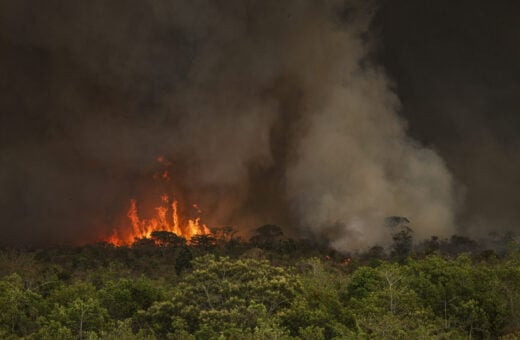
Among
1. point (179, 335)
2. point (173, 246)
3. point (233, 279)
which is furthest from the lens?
point (173, 246)

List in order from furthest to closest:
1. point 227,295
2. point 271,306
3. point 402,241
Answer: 1. point 402,241
2. point 271,306
3. point 227,295

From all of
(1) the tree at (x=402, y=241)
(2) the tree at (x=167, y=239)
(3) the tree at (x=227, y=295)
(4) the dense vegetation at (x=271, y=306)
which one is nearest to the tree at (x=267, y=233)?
(2) the tree at (x=167, y=239)

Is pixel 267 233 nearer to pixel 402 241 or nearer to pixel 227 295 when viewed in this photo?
pixel 402 241

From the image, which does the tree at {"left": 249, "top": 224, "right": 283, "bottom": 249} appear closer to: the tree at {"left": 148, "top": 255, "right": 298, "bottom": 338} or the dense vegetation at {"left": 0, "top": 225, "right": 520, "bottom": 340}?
the dense vegetation at {"left": 0, "top": 225, "right": 520, "bottom": 340}

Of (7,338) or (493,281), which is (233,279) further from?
(493,281)

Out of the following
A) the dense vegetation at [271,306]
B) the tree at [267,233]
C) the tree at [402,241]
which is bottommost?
the dense vegetation at [271,306]

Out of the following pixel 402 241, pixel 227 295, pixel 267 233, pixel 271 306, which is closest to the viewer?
pixel 227 295

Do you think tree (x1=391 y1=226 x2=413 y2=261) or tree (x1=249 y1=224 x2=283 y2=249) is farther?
tree (x1=249 y1=224 x2=283 y2=249)

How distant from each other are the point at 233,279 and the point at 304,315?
814cm

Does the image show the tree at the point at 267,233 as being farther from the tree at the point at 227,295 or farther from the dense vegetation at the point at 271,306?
the tree at the point at 227,295

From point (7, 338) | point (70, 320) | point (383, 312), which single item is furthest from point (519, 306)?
point (7, 338)

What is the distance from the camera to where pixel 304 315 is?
4044 centimetres

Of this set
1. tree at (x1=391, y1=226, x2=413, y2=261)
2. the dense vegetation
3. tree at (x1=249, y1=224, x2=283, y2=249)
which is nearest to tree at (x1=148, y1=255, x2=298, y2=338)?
the dense vegetation

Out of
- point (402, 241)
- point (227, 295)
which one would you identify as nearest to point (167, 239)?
point (402, 241)
